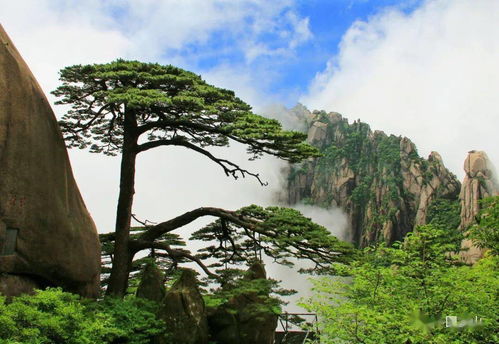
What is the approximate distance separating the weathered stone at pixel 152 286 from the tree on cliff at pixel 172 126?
1037 mm

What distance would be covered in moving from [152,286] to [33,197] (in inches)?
151

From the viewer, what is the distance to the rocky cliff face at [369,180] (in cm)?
6488

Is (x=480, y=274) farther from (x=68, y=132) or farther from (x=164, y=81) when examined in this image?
(x=68, y=132)

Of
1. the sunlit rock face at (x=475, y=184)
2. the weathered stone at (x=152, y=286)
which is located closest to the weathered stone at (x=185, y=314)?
the weathered stone at (x=152, y=286)

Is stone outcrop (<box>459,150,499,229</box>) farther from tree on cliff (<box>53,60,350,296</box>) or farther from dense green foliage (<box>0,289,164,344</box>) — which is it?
dense green foliage (<box>0,289,164,344</box>)

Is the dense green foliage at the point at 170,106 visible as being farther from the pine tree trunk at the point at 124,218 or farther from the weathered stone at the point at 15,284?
the weathered stone at the point at 15,284

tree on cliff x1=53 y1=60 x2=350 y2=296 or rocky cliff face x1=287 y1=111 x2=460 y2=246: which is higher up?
rocky cliff face x1=287 y1=111 x2=460 y2=246

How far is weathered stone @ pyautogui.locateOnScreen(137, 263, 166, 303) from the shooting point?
1280cm

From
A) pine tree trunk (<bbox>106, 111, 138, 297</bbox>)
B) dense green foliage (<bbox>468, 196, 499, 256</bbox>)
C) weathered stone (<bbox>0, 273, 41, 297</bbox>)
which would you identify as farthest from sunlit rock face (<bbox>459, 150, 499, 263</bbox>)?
weathered stone (<bbox>0, 273, 41, 297</bbox>)

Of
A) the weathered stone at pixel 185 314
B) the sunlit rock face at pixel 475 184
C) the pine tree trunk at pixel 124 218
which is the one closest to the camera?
the weathered stone at pixel 185 314

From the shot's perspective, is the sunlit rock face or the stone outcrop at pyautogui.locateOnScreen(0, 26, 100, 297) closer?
the stone outcrop at pyautogui.locateOnScreen(0, 26, 100, 297)

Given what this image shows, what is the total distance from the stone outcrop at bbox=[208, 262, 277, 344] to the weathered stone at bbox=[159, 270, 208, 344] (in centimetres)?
68

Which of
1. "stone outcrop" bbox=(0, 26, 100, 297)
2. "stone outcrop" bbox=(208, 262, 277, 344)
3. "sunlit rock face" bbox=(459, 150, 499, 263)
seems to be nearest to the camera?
"stone outcrop" bbox=(0, 26, 100, 297)

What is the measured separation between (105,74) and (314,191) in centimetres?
7306
